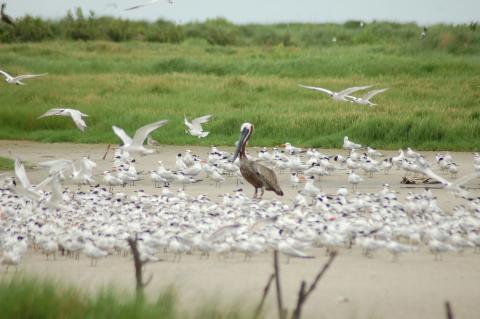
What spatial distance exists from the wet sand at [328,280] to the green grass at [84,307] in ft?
1.19

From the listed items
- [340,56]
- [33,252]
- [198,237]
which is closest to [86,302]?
[198,237]

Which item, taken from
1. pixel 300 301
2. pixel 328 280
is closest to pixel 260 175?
pixel 328 280

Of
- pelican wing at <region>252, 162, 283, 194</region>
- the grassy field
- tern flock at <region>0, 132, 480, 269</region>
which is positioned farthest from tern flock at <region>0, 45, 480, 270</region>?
the grassy field

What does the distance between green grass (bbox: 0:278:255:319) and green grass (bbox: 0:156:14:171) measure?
36.2 ft

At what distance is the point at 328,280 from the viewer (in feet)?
33.4

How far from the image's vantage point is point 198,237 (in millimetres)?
11242

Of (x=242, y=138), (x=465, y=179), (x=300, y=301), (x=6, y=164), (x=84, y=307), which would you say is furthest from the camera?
(x=6, y=164)

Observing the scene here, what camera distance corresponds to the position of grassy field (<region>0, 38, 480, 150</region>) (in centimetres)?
2298

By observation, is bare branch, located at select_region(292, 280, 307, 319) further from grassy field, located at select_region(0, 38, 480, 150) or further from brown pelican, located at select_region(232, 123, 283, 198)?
grassy field, located at select_region(0, 38, 480, 150)

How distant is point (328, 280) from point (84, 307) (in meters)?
2.82

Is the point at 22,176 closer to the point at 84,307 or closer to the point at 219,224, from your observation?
the point at 219,224

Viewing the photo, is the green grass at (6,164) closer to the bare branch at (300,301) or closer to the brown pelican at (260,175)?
the brown pelican at (260,175)

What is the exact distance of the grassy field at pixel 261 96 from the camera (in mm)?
22984

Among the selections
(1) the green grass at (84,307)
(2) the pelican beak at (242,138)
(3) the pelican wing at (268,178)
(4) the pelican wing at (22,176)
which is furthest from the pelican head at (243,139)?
(1) the green grass at (84,307)
